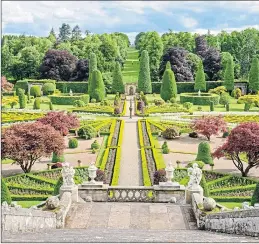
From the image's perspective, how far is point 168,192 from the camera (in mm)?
20359

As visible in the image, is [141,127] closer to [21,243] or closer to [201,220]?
[201,220]

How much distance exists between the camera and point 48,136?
27.6m

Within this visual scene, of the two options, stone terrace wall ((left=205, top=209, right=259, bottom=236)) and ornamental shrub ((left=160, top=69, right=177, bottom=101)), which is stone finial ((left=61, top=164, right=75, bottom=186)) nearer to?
stone terrace wall ((left=205, top=209, right=259, bottom=236))

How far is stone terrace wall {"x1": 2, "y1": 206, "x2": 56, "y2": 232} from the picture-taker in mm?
12852

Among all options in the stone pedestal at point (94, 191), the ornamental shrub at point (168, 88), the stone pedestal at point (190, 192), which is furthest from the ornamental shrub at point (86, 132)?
the ornamental shrub at point (168, 88)

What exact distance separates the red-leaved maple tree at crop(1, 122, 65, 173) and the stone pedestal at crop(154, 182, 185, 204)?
360 inches

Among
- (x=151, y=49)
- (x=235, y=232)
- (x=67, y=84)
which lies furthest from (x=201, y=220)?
(x=151, y=49)

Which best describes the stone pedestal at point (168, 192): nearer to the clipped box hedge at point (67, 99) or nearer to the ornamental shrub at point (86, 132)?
the ornamental shrub at point (86, 132)

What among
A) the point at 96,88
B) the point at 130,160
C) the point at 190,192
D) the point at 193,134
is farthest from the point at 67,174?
the point at 96,88

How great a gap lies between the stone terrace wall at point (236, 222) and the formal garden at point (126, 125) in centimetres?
514

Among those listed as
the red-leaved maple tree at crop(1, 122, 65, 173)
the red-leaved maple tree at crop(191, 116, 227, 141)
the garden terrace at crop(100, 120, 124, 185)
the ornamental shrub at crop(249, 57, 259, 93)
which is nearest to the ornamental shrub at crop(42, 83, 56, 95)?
the ornamental shrub at crop(249, 57, 259, 93)

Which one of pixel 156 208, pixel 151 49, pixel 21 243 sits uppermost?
pixel 151 49

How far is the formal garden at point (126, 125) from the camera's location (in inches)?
1029

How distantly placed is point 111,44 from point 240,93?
27049 mm
